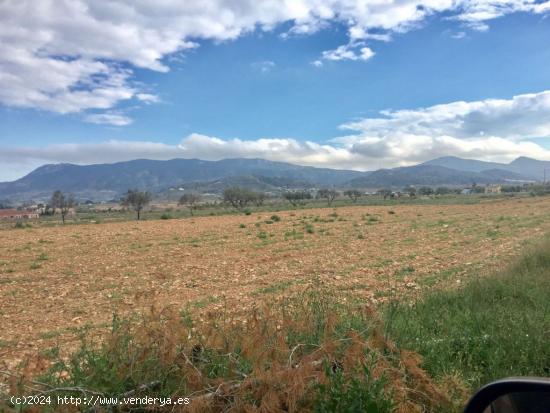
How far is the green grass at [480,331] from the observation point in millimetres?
4492

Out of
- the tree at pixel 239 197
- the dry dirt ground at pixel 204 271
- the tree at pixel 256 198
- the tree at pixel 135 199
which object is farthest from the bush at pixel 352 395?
the tree at pixel 256 198

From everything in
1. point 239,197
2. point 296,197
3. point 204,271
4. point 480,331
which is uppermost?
point 239,197

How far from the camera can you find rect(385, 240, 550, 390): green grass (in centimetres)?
449

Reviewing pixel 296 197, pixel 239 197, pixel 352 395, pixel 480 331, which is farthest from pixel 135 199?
pixel 352 395

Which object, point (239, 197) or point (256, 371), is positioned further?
point (239, 197)

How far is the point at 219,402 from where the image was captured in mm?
3398

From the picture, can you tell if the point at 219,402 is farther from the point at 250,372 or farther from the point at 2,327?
the point at 2,327

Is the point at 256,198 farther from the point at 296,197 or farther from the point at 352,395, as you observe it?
the point at 352,395

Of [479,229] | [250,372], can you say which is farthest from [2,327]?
[479,229]

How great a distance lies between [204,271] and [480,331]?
9242mm

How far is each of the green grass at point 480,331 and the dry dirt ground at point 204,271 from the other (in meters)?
1.92

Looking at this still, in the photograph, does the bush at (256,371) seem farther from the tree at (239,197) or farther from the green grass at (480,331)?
the tree at (239,197)

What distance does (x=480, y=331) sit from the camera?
17.7ft

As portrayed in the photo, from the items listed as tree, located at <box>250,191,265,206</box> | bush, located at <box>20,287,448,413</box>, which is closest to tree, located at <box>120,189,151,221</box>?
tree, located at <box>250,191,265,206</box>
